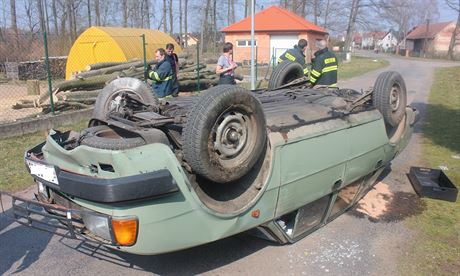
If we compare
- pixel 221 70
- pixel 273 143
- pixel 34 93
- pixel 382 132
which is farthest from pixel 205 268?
pixel 34 93

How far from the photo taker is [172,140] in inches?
132

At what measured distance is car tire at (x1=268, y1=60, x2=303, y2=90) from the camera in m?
6.16

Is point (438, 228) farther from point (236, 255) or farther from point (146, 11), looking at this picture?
point (146, 11)

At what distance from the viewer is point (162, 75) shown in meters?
8.04

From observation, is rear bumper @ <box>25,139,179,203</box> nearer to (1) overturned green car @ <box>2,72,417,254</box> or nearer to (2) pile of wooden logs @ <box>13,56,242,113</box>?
(1) overturned green car @ <box>2,72,417,254</box>

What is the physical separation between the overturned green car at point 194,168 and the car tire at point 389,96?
1.48 feet

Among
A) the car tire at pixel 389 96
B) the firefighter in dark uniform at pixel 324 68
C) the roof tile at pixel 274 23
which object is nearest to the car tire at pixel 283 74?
the firefighter in dark uniform at pixel 324 68

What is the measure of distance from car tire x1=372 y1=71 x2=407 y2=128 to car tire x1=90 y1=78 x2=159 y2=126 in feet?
8.45

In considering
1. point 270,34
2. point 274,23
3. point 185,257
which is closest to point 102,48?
point 185,257

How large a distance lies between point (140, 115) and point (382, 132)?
2.81 m

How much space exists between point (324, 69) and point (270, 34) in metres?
29.7

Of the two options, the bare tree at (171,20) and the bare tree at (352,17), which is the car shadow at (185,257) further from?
the bare tree at (352,17)

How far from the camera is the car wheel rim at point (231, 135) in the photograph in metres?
3.04

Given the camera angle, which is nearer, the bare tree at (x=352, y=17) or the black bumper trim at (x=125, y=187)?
the black bumper trim at (x=125, y=187)
